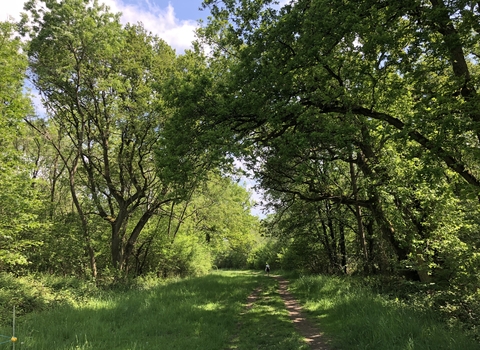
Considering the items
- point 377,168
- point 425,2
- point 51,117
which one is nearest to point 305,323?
point 377,168

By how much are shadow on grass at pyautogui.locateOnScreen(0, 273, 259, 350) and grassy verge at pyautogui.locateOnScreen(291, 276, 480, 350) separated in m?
2.79

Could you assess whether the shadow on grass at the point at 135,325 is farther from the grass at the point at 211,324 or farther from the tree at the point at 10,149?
the tree at the point at 10,149

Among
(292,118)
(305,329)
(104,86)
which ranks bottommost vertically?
(305,329)

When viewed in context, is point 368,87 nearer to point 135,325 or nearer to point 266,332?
point 266,332

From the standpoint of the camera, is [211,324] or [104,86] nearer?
[211,324]

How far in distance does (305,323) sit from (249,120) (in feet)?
20.9

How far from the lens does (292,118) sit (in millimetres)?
9352

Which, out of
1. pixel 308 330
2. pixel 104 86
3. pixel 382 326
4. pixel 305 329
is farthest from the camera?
pixel 104 86

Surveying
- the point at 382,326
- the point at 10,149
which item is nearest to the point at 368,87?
the point at 382,326

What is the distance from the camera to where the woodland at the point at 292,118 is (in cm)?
700

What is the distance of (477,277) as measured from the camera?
9031 mm

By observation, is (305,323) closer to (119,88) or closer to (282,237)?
(282,237)

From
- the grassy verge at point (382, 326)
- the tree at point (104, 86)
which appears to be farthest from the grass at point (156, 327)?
the tree at point (104, 86)

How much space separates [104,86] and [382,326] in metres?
15.8
